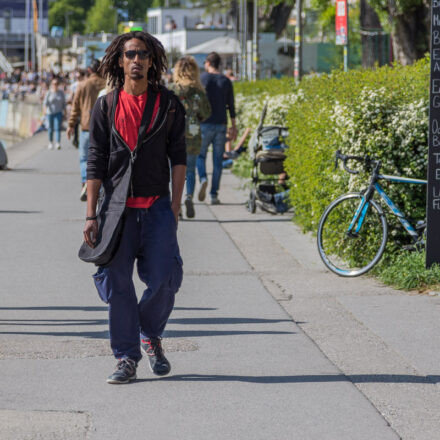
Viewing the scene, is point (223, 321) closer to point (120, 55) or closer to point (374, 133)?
point (120, 55)

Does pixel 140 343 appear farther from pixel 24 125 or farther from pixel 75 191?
pixel 24 125

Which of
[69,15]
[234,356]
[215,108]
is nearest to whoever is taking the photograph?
[234,356]

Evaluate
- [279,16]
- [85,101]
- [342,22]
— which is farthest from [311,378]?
[279,16]

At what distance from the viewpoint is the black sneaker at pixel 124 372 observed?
5309 millimetres

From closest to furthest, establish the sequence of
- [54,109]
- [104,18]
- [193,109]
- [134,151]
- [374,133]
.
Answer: [134,151], [374,133], [193,109], [54,109], [104,18]

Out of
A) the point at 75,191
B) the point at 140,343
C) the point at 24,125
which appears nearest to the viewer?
the point at 140,343

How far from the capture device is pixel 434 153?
7.91 m

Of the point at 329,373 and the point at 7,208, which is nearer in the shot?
the point at 329,373

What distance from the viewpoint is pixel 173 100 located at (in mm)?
5418

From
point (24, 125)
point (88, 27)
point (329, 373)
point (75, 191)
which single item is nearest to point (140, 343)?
point (329, 373)

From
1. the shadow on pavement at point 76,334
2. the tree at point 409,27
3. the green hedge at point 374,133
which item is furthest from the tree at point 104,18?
the shadow on pavement at point 76,334

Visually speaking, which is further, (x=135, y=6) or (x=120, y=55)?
(x=135, y=6)

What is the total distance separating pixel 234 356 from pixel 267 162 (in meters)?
6.87

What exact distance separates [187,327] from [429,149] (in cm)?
242
